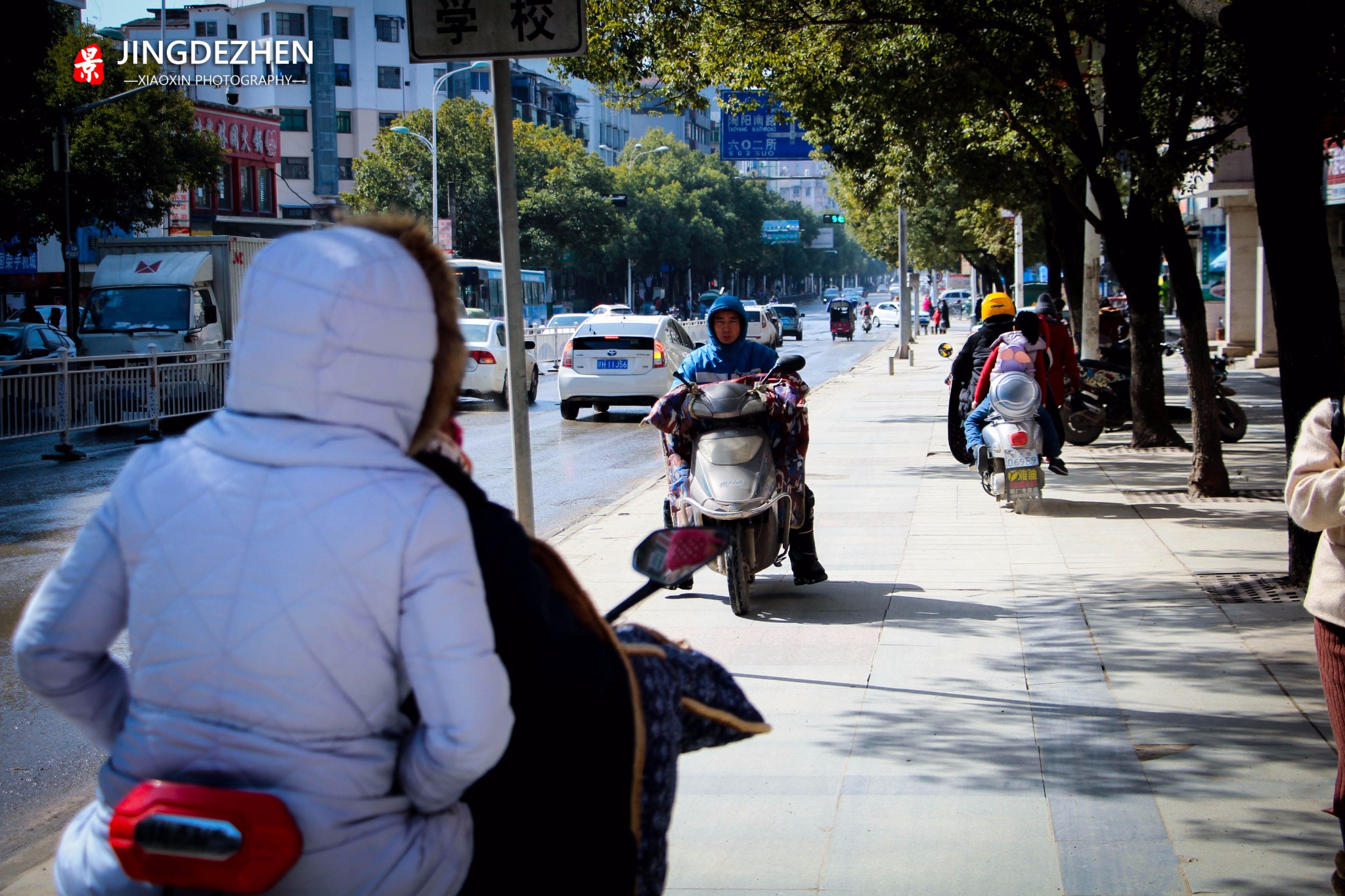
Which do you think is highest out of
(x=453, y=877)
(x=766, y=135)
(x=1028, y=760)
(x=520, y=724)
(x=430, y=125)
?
(x=430, y=125)

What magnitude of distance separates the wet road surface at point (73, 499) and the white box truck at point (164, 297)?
2250 millimetres

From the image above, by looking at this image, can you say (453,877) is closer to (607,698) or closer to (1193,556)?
(607,698)

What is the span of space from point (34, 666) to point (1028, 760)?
3.63 m

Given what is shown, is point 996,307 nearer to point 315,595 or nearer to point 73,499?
point 73,499

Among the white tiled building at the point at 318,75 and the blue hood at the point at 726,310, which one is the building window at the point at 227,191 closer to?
the white tiled building at the point at 318,75

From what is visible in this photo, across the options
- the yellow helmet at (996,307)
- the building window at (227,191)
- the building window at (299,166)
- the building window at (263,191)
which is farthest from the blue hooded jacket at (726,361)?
the building window at (299,166)

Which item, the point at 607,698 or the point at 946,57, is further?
the point at 946,57

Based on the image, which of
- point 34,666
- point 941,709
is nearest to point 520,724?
point 34,666

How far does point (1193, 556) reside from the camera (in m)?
8.75

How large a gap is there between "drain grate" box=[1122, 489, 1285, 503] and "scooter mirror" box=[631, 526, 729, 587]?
9.61 meters

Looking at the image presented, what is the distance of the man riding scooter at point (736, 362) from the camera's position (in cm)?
791

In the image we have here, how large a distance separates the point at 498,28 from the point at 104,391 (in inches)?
604

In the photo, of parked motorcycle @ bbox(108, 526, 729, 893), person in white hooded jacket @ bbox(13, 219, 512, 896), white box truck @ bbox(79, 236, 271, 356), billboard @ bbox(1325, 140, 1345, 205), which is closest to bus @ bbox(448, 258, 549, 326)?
white box truck @ bbox(79, 236, 271, 356)

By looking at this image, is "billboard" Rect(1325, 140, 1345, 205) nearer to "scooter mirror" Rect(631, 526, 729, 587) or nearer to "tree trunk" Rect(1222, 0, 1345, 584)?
"tree trunk" Rect(1222, 0, 1345, 584)
